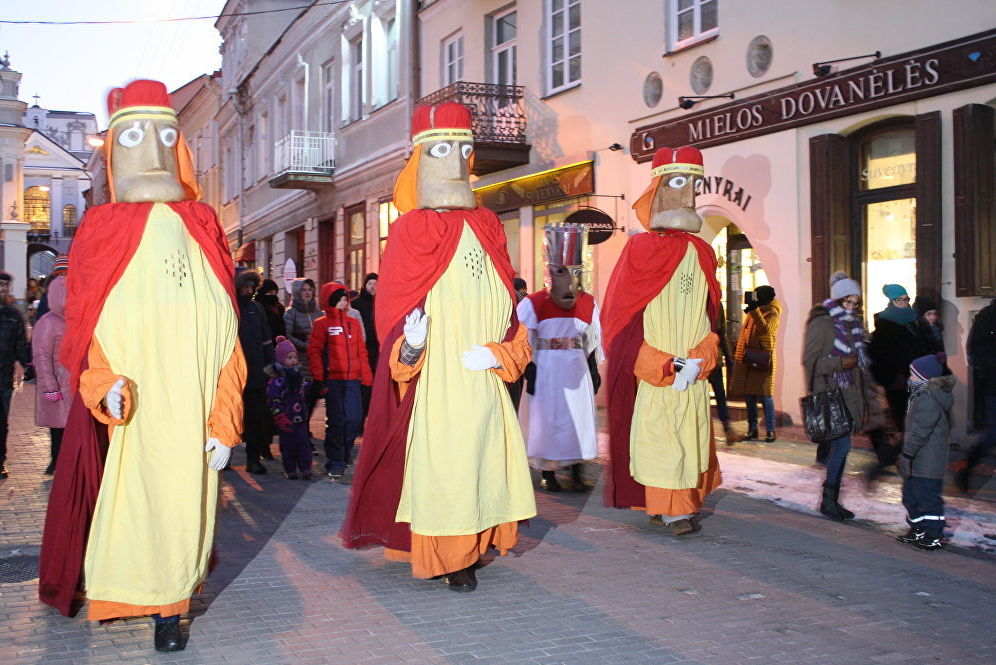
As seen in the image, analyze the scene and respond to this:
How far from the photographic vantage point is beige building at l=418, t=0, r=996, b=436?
33.8 feet

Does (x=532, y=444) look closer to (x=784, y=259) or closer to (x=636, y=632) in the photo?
(x=636, y=632)

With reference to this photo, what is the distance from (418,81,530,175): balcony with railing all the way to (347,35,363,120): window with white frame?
6.79 meters

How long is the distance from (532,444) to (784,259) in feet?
16.5

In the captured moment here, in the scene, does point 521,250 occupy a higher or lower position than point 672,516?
higher

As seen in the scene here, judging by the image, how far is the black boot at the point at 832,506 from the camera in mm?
7371

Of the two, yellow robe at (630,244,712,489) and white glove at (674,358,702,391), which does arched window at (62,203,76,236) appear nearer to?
yellow robe at (630,244,712,489)

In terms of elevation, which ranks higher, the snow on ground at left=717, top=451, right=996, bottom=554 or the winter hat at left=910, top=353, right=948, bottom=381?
the winter hat at left=910, top=353, right=948, bottom=381

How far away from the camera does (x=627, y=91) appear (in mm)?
14938

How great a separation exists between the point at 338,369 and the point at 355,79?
16.1 m

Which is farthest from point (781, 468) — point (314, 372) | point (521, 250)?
point (521, 250)

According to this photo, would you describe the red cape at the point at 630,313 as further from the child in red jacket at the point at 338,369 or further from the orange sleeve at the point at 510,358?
the child in red jacket at the point at 338,369

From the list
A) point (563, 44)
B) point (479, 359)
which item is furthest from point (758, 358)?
point (563, 44)

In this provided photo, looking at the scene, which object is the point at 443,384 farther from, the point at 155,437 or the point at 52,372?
the point at 52,372

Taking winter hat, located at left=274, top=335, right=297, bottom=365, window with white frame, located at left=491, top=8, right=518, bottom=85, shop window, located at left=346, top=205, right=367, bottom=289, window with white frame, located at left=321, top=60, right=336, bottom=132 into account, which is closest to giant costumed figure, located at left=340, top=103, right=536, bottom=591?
winter hat, located at left=274, top=335, right=297, bottom=365
